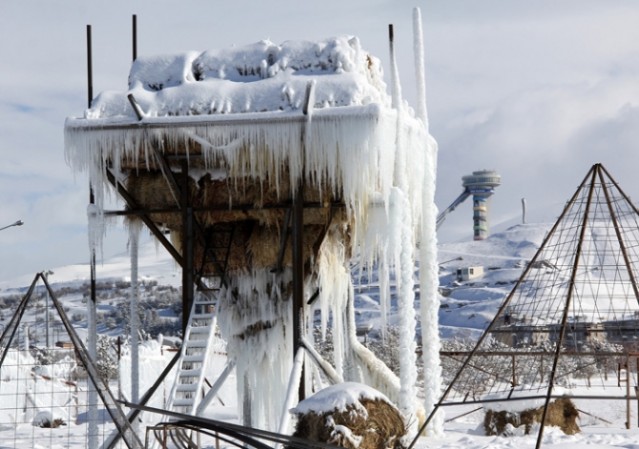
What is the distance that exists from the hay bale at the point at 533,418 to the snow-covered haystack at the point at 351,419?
20.0 ft

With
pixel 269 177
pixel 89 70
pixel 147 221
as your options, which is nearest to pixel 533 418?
pixel 269 177

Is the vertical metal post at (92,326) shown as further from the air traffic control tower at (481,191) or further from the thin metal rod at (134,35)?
the air traffic control tower at (481,191)

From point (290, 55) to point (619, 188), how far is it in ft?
20.5

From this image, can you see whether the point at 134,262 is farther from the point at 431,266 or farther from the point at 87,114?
the point at 431,266

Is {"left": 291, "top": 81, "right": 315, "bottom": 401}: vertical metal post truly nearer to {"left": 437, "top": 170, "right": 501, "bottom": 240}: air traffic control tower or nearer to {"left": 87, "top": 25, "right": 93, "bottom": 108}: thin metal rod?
{"left": 87, "top": 25, "right": 93, "bottom": 108}: thin metal rod

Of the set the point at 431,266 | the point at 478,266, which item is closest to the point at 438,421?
the point at 431,266

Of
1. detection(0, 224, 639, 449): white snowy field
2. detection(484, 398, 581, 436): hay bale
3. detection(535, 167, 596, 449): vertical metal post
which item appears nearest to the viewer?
detection(535, 167, 596, 449): vertical metal post

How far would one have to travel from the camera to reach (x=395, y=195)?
16609 mm

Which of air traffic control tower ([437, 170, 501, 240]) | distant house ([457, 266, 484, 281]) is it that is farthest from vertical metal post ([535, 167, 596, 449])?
air traffic control tower ([437, 170, 501, 240])

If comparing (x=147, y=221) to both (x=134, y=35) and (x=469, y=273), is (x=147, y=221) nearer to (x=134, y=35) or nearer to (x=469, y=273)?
(x=134, y=35)

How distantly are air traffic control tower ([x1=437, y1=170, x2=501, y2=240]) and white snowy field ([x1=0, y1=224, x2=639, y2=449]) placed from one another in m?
1.98

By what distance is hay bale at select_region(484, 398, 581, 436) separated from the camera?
19.1 metres

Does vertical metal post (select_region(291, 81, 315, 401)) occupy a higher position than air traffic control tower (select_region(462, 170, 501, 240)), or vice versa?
air traffic control tower (select_region(462, 170, 501, 240))

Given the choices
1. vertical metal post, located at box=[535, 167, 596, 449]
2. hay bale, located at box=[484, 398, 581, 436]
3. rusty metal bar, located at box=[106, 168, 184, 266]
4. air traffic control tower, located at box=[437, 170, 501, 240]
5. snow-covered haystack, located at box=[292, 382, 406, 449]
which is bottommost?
hay bale, located at box=[484, 398, 581, 436]
